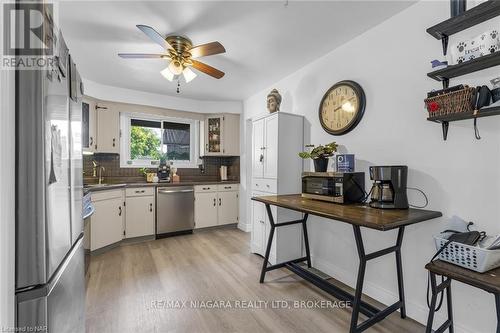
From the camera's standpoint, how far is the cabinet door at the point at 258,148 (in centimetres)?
304

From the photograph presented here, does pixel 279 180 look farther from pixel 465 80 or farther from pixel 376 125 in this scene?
pixel 465 80

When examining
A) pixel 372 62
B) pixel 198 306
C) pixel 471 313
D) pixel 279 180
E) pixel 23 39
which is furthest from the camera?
pixel 279 180

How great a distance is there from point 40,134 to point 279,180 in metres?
2.32

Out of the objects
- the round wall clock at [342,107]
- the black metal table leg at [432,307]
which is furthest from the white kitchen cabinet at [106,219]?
the black metal table leg at [432,307]

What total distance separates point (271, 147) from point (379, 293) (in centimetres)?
186

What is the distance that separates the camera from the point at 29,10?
66cm

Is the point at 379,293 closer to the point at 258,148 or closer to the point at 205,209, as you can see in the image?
the point at 258,148

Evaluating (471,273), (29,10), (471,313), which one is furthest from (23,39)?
(471,313)

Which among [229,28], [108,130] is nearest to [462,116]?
[229,28]

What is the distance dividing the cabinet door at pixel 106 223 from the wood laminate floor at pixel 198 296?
193mm

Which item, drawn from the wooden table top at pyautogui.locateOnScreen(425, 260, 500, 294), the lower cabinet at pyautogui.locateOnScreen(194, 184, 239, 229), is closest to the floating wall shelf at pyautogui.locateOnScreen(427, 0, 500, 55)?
the wooden table top at pyautogui.locateOnScreen(425, 260, 500, 294)

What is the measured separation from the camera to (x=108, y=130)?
3535mm

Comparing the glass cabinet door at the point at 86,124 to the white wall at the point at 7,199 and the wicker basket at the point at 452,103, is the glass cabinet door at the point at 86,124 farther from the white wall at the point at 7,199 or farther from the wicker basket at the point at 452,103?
the wicker basket at the point at 452,103

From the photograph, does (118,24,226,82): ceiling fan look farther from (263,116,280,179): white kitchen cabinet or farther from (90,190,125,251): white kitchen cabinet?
(90,190,125,251): white kitchen cabinet
